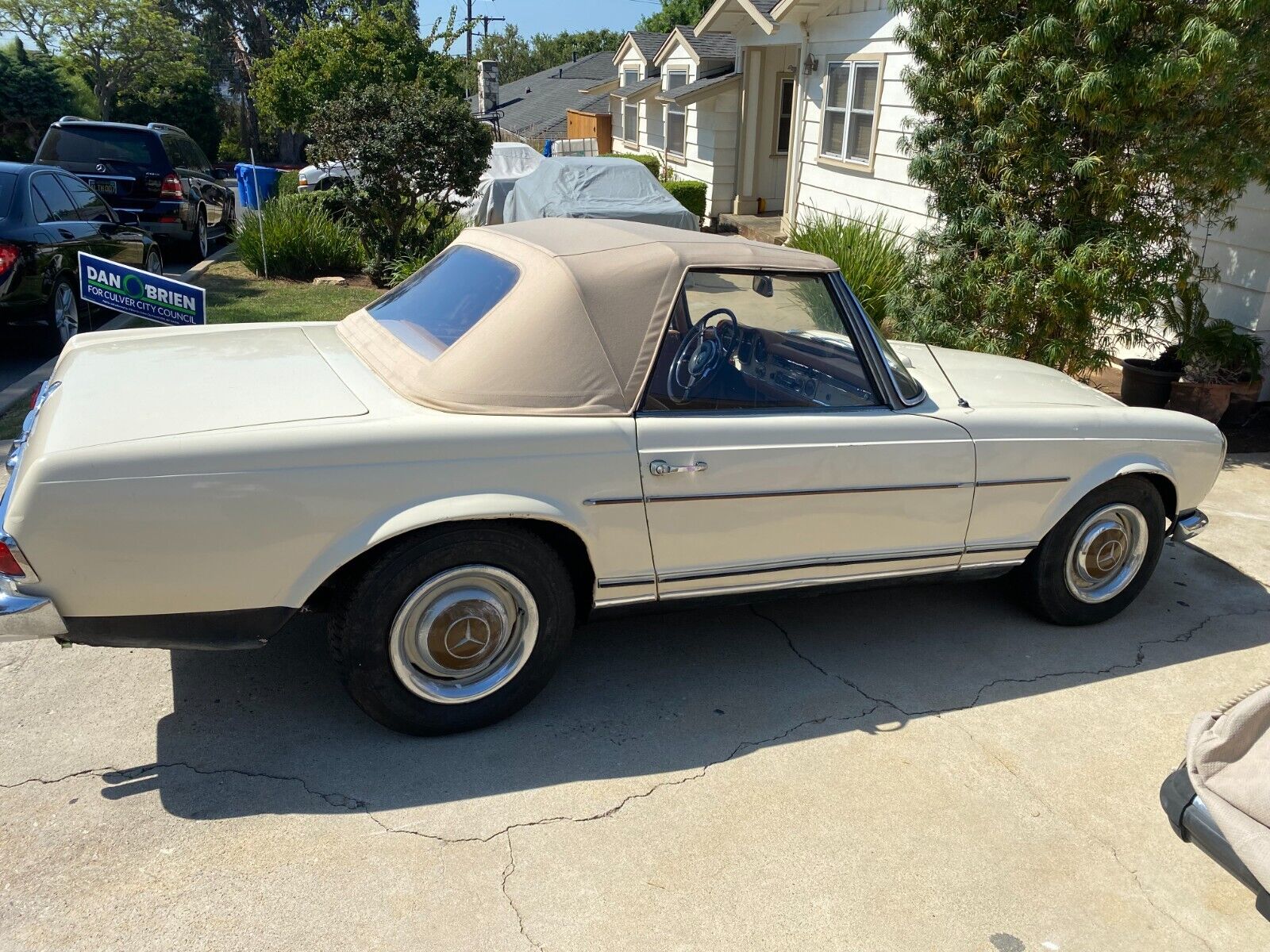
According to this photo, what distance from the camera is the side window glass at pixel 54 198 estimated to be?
8.16m

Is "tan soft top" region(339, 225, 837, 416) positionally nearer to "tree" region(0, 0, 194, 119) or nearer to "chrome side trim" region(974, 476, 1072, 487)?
"chrome side trim" region(974, 476, 1072, 487)

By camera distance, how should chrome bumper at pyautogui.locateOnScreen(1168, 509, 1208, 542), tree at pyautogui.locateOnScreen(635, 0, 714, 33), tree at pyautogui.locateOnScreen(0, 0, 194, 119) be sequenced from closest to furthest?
1. chrome bumper at pyautogui.locateOnScreen(1168, 509, 1208, 542)
2. tree at pyautogui.locateOnScreen(0, 0, 194, 119)
3. tree at pyautogui.locateOnScreen(635, 0, 714, 33)

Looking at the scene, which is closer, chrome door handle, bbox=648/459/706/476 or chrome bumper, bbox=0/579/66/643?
chrome bumper, bbox=0/579/66/643

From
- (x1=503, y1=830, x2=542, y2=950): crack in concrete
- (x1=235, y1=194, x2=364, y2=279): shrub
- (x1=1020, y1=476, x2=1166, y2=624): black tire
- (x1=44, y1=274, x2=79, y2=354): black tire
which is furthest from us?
(x1=235, y1=194, x2=364, y2=279): shrub

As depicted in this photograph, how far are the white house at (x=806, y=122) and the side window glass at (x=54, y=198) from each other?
22.9 feet

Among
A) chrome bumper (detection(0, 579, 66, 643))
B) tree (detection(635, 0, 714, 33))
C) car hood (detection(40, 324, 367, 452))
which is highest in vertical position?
tree (detection(635, 0, 714, 33))

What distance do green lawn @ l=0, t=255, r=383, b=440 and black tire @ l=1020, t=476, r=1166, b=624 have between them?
678 centimetres

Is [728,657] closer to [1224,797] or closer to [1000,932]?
[1000,932]

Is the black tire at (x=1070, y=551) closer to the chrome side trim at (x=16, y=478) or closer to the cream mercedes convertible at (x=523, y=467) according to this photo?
the cream mercedes convertible at (x=523, y=467)

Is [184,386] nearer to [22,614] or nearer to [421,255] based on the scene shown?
[22,614]

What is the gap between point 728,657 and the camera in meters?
4.10

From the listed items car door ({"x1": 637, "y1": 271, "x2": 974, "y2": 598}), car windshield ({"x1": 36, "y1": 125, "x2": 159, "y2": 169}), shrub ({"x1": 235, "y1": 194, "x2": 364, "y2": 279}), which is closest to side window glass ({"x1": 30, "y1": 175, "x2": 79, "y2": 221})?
shrub ({"x1": 235, "y1": 194, "x2": 364, "y2": 279})

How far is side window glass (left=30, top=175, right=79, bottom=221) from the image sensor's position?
8164 mm

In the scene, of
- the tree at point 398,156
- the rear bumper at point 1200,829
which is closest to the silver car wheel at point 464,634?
the rear bumper at point 1200,829
